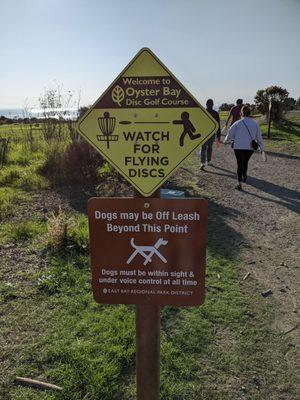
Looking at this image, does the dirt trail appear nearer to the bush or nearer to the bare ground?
the bare ground

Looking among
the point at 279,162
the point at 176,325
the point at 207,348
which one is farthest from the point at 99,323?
the point at 279,162

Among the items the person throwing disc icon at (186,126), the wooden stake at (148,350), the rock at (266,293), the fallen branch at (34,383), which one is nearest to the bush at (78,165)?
the rock at (266,293)

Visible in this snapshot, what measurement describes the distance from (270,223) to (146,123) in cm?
508

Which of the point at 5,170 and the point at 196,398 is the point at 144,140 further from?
the point at 5,170

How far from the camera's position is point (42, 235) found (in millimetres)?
5781

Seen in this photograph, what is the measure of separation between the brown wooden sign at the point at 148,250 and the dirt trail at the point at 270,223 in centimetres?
168

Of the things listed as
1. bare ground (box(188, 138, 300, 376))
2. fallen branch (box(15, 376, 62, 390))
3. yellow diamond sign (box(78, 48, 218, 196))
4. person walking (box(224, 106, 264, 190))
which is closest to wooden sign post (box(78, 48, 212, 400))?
yellow diamond sign (box(78, 48, 218, 196))

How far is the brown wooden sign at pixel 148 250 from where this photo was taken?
2.18m

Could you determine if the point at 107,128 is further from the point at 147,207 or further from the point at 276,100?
the point at 276,100

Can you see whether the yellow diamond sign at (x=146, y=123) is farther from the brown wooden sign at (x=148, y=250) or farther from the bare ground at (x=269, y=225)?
the bare ground at (x=269, y=225)

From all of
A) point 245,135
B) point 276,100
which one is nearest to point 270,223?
point 245,135

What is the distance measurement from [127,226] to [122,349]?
5.06 feet

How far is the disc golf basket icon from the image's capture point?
2125 mm

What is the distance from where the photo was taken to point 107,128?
214cm
